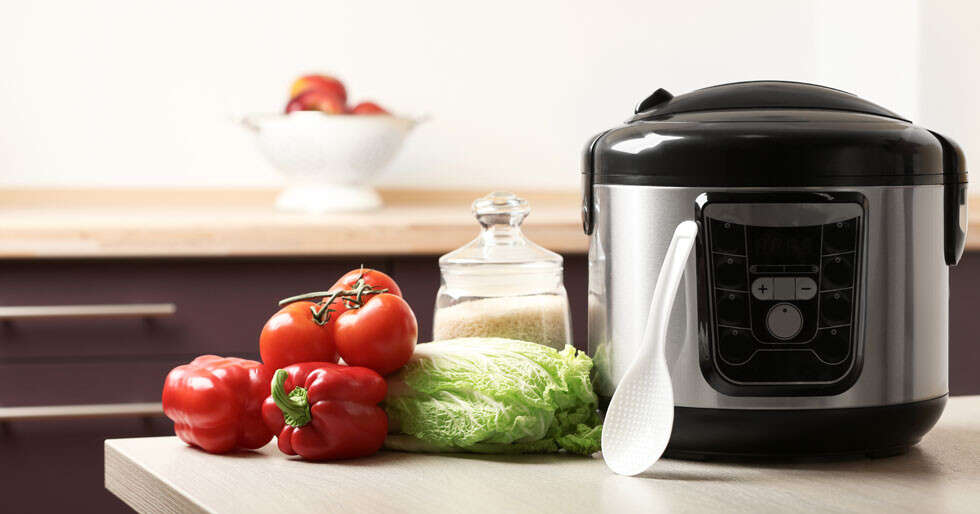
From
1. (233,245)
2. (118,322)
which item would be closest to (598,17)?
(233,245)

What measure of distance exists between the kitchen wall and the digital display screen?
1847mm

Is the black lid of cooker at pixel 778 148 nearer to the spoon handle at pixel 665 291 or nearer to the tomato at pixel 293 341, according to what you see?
the spoon handle at pixel 665 291

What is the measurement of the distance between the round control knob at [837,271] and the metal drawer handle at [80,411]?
4.39 feet

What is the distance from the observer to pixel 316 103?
88.9 inches

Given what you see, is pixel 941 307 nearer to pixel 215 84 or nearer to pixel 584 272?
Answer: pixel 584 272

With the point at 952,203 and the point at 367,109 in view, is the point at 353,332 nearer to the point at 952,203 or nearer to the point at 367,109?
the point at 952,203

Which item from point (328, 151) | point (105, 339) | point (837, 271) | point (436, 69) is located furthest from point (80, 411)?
point (837, 271)

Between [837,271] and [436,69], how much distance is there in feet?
6.13

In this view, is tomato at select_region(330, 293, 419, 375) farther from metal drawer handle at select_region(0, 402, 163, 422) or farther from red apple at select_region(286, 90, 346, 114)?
red apple at select_region(286, 90, 346, 114)

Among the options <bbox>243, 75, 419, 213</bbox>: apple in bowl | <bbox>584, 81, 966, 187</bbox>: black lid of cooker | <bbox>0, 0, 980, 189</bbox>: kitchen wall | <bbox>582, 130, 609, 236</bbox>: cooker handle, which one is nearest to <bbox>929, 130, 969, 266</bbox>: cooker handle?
<bbox>584, 81, 966, 187</bbox>: black lid of cooker

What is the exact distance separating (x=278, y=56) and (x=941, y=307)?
6.26ft

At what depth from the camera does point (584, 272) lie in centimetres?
202

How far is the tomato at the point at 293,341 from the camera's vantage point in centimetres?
87

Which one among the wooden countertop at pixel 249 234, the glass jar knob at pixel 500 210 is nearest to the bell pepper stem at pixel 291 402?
the glass jar knob at pixel 500 210
